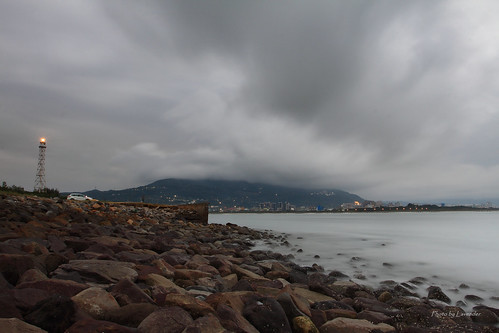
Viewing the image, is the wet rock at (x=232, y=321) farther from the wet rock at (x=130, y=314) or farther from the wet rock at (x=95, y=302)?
the wet rock at (x=95, y=302)

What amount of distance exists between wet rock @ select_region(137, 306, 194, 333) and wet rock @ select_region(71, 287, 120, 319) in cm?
50

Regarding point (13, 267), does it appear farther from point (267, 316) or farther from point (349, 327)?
point (349, 327)

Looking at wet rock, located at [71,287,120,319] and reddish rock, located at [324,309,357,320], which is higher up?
wet rock, located at [71,287,120,319]

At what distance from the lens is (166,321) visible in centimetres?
→ 275

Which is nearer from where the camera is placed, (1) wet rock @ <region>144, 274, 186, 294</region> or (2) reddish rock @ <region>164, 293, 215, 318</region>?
(2) reddish rock @ <region>164, 293, 215, 318</region>

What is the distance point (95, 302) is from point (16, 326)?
73 centimetres

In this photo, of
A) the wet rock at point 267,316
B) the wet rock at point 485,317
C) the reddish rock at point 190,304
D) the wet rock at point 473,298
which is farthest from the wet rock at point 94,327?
the wet rock at point 473,298

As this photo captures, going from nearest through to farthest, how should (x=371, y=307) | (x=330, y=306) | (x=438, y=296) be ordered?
(x=330, y=306)
(x=371, y=307)
(x=438, y=296)

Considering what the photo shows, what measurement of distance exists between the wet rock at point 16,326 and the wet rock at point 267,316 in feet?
6.77

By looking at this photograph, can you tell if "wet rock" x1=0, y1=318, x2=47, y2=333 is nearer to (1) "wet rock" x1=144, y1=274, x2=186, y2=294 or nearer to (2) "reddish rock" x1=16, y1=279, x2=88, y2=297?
(2) "reddish rock" x1=16, y1=279, x2=88, y2=297

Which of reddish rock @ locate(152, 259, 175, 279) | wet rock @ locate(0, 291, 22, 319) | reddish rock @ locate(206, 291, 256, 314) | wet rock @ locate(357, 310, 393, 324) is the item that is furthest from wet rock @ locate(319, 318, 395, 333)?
wet rock @ locate(0, 291, 22, 319)

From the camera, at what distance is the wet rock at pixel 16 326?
2.27 meters

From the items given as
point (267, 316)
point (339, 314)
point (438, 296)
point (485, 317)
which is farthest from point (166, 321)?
point (438, 296)

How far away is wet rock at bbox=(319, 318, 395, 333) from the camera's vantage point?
375cm
